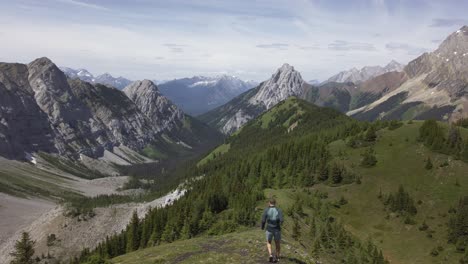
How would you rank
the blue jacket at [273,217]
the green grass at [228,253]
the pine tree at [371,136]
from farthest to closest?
1. the pine tree at [371,136]
2. the green grass at [228,253]
3. the blue jacket at [273,217]

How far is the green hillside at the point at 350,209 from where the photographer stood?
76062mm

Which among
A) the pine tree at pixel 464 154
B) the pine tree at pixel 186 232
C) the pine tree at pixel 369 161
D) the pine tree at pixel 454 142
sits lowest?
the pine tree at pixel 186 232

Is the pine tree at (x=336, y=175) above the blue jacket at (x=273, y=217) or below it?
below

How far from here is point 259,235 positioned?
2399 inches

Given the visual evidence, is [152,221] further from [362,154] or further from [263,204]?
[362,154]

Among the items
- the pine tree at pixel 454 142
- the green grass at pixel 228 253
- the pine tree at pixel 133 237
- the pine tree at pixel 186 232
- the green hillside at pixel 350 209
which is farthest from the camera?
the pine tree at pixel 454 142

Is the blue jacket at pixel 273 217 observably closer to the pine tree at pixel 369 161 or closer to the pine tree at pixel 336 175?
the pine tree at pixel 336 175

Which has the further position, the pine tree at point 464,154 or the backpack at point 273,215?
the pine tree at point 464,154

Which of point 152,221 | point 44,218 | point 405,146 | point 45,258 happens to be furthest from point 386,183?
point 44,218

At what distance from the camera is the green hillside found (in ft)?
250

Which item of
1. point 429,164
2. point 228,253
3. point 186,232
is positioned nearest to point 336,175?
point 429,164

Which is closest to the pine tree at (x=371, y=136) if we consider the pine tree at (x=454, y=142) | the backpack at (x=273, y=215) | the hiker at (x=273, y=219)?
the pine tree at (x=454, y=142)

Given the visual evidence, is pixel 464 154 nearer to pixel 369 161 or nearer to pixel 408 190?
pixel 408 190

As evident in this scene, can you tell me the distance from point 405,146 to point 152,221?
91278mm
